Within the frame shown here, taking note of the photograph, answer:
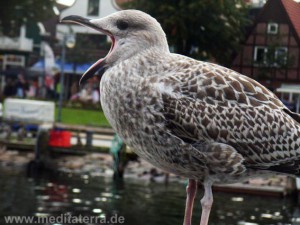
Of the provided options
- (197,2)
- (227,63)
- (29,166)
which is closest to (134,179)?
(29,166)

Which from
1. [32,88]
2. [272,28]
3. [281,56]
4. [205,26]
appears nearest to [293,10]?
[272,28]

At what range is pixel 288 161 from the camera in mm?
1847

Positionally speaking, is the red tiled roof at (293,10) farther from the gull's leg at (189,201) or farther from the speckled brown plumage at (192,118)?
the gull's leg at (189,201)

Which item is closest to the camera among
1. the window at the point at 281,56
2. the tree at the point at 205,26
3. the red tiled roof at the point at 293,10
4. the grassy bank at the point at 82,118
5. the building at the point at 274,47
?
the red tiled roof at the point at 293,10

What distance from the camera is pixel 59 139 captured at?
1166 cm

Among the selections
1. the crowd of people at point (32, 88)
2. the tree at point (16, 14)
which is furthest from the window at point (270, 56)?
the tree at point (16, 14)

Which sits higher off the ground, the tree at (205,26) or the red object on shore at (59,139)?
the tree at (205,26)

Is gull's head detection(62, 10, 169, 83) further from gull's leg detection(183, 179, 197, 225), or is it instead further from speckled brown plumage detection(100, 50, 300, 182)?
gull's leg detection(183, 179, 197, 225)

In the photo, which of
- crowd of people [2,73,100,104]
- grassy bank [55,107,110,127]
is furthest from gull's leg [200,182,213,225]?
crowd of people [2,73,100,104]

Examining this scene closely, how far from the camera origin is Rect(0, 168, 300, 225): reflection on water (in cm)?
677

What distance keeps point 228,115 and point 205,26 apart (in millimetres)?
4138

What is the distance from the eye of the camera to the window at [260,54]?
393 cm

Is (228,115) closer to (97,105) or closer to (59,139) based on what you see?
(97,105)

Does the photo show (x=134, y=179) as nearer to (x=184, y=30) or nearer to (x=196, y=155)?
(x=184, y=30)
